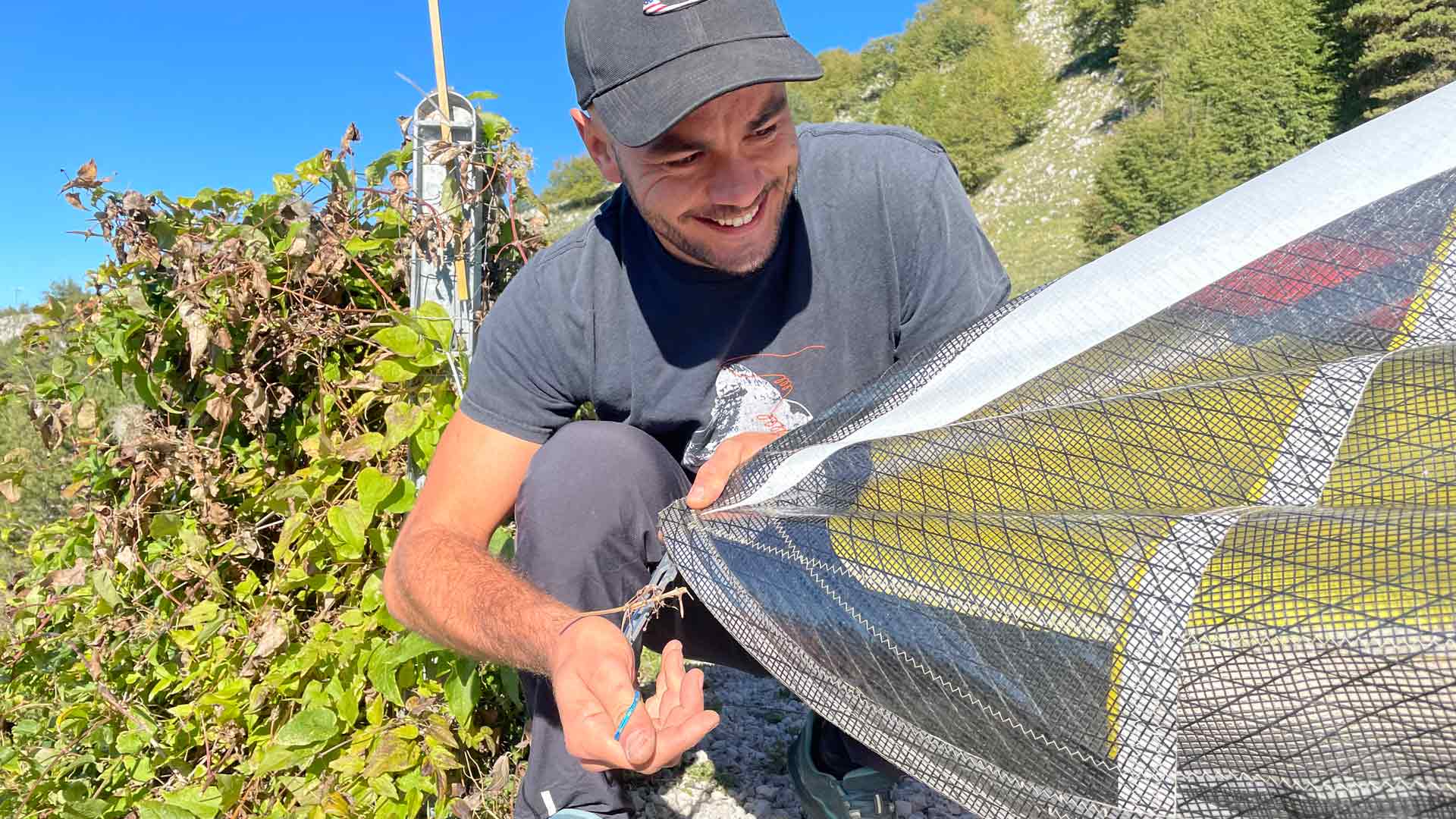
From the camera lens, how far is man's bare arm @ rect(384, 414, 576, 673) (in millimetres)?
1567

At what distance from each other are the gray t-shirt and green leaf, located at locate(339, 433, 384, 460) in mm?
477

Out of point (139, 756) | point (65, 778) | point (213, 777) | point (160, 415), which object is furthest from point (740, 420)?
point (65, 778)

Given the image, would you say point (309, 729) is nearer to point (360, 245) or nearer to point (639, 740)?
point (360, 245)

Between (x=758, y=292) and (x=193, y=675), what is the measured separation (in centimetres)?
184

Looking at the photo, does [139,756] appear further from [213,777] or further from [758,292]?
[758,292]

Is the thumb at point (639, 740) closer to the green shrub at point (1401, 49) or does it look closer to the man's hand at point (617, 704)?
the man's hand at point (617, 704)

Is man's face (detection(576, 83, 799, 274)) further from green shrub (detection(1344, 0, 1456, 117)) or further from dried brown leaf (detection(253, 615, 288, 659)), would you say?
green shrub (detection(1344, 0, 1456, 117))

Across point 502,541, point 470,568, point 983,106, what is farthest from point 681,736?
point 983,106

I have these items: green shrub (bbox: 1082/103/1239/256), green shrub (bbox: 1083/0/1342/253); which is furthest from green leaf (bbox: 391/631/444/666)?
green shrub (bbox: 1082/103/1239/256)

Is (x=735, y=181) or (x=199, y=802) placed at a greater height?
(x=735, y=181)

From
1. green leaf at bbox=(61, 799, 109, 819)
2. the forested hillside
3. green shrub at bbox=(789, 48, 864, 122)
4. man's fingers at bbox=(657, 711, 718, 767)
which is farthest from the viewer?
green shrub at bbox=(789, 48, 864, 122)

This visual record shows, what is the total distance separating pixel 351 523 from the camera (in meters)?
2.25

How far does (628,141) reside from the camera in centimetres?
173

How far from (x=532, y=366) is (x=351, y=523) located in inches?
26.7
